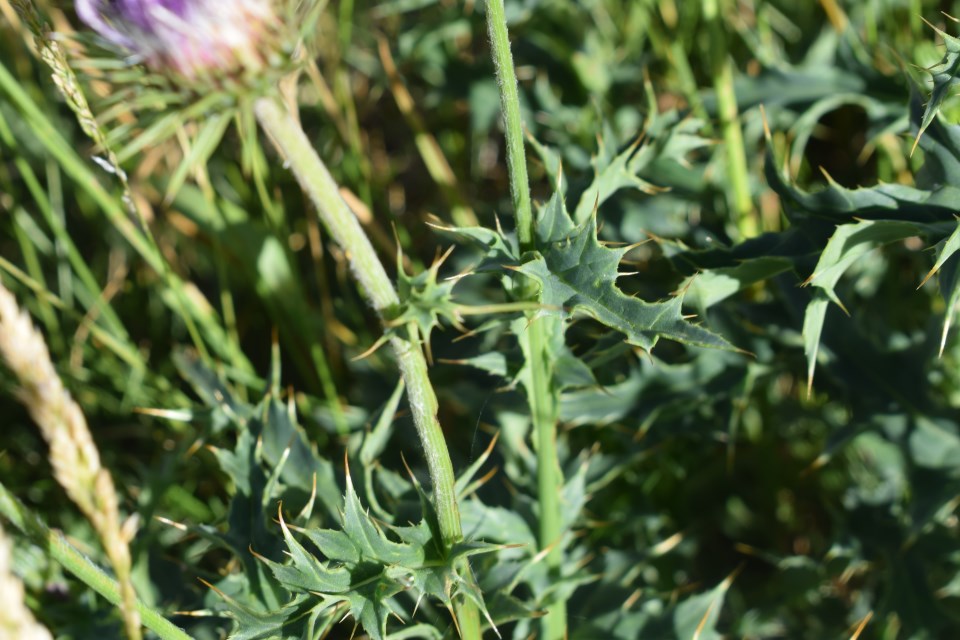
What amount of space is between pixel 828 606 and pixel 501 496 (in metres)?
0.79

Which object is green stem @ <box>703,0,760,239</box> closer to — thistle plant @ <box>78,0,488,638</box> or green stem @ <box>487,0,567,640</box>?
green stem @ <box>487,0,567,640</box>

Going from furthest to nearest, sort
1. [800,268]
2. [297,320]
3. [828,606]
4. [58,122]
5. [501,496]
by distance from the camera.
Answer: [58,122] < [297,320] < [828,606] < [501,496] < [800,268]

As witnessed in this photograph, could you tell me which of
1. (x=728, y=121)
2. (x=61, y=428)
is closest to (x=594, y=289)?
(x=61, y=428)

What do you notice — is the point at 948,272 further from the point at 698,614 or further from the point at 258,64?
the point at 258,64

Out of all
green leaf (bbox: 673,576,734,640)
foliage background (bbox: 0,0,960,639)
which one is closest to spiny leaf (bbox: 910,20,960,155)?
foliage background (bbox: 0,0,960,639)

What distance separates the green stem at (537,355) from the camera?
3.43ft

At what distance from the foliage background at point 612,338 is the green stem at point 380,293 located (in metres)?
0.18

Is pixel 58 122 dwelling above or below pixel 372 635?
above

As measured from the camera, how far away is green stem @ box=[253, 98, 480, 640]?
109 cm

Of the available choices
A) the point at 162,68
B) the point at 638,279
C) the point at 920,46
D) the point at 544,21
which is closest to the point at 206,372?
the point at 162,68

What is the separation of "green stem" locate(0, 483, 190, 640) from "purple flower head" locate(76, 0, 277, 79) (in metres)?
0.52

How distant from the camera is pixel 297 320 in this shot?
2.04 m

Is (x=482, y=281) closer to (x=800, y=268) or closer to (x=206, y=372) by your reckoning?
(x=206, y=372)

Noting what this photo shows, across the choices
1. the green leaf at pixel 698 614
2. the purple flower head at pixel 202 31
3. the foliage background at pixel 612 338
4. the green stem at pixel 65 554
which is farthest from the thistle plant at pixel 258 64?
the green leaf at pixel 698 614
